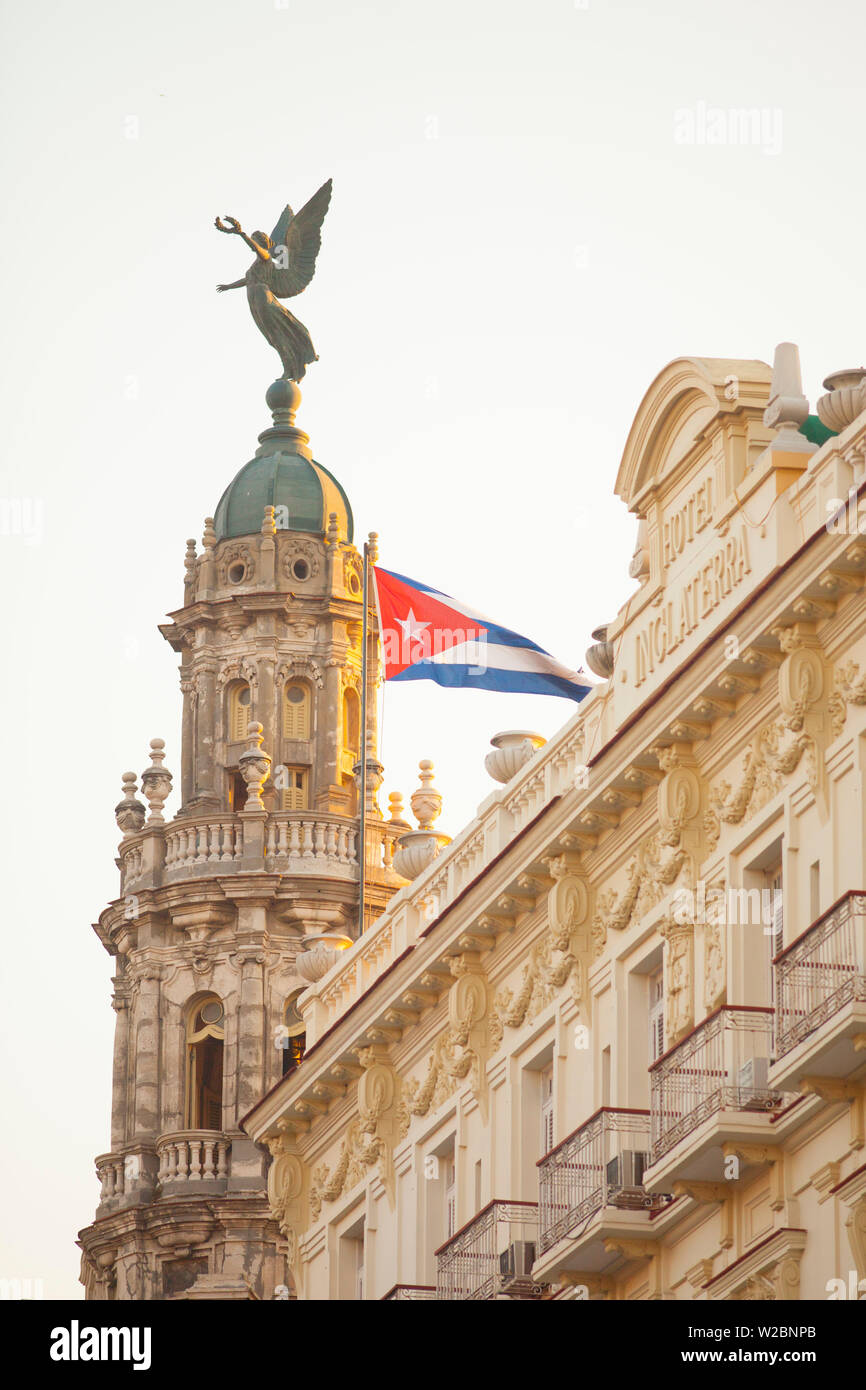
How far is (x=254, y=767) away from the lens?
218ft

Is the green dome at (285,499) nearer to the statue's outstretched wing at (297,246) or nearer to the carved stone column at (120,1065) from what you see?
the statue's outstretched wing at (297,246)

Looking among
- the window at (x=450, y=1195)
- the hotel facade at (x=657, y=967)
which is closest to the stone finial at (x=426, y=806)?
the hotel facade at (x=657, y=967)

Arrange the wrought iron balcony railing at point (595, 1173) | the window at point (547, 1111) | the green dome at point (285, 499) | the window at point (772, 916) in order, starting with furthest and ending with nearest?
the green dome at point (285, 499) → the window at point (547, 1111) → the wrought iron balcony railing at point (595, 1173) → the window at point (772, 916)

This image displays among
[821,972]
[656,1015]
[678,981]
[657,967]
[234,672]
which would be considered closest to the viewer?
[821,972]

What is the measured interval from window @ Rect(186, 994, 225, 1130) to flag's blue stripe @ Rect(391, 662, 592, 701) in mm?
21830

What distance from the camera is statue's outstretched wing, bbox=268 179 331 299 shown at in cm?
7338

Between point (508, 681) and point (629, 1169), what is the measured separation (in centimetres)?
1150

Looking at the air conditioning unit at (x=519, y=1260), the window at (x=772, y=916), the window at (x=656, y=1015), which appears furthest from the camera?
the air conditioning unit at (x=519, y=1260)

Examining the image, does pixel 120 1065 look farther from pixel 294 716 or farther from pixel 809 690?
pixel 809 690

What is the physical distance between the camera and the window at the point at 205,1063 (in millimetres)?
65438

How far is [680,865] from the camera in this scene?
3481 centimetres

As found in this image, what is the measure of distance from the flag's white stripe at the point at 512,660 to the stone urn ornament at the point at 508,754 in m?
2.13

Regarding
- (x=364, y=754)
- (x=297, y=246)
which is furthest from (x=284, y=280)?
(x=364, y=754)
